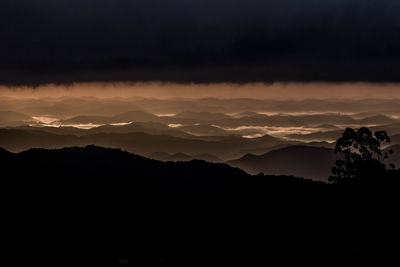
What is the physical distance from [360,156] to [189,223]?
1853 inches

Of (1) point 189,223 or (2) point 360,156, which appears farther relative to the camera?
(2) point 360,156

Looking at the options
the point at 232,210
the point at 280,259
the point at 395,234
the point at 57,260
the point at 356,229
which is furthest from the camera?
the point at 232,210

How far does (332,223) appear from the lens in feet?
313

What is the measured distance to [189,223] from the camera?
4277 inches

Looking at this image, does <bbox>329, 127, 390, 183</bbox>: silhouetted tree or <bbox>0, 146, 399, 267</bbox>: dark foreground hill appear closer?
<bbox>0, 146, 399, 267</bbox>: dark foreground hill

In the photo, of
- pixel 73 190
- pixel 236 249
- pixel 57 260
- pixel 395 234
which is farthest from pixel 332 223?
pixel 73 190

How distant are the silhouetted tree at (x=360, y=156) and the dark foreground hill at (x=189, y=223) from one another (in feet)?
26.0

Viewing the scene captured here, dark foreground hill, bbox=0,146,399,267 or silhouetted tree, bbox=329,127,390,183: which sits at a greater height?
silhouetted tree, bbox=329,127,390,183

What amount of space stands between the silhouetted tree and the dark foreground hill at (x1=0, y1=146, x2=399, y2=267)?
7913mm

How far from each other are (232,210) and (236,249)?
42922 millimetres

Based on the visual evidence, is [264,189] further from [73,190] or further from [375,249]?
[375,249]

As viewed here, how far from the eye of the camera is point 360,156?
433 ft

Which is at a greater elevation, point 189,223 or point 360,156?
point 360,156

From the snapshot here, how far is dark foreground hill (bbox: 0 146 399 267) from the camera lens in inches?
2840
